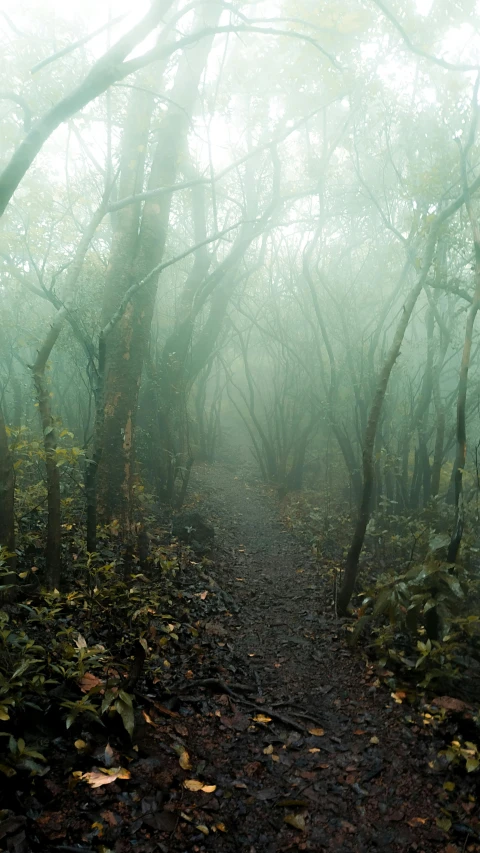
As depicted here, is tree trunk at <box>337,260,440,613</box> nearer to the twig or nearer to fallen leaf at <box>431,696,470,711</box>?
fallen leaf at <box>431,696,470,711</box>

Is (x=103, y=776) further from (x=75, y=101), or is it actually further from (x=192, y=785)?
(x=75, y=101)

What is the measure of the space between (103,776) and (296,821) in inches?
43.6

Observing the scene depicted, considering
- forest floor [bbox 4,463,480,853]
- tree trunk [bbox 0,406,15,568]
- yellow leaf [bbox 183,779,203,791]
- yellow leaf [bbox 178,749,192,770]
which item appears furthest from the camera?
tree trunk [bbox 0,406,15,568]

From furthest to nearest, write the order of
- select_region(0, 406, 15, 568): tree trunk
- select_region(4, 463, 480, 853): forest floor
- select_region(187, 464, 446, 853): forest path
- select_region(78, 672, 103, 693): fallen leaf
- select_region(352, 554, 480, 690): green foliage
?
select_region(352, 554, 480, 690): green foliage → select_region(0, 406, 15, 568): tree trunk → select_region(78, 672, 103, 693): fallen leaf → select_region(187, 464, 446, 853): forest path → select_region(4, 463, 480, 853): forest floor

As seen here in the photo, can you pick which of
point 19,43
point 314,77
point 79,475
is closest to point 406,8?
point 314,77

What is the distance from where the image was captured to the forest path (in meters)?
2.70

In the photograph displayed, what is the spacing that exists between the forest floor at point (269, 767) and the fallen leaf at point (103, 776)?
3 centimetres

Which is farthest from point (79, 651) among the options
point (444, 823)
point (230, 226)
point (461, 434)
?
point (230, 226)

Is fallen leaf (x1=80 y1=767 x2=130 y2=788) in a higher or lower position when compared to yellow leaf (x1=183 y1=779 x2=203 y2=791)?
higher

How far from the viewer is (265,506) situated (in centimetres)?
1269

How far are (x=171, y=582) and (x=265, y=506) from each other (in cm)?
709

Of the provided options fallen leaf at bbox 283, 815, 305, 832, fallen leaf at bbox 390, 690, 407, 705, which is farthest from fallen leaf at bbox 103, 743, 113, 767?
fallen leaf at bbox 390, 690, 407, 705

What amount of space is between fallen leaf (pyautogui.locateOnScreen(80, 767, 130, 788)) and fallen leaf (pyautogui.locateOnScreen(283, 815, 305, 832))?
93 cm

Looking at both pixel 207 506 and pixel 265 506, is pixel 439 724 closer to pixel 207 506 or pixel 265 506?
pixel 207 506
